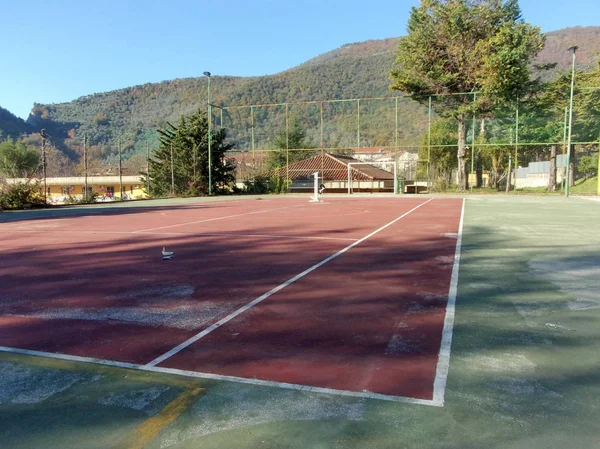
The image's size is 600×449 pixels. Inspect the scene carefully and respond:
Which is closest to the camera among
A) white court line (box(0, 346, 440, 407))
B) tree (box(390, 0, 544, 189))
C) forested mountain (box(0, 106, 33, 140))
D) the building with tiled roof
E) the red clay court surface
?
white court line (box(0, 346, 440, 407))

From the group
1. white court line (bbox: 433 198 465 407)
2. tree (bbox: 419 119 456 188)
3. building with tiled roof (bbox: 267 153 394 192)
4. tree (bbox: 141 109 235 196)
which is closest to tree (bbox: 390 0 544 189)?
tree (bbox: 419 119 456 188)

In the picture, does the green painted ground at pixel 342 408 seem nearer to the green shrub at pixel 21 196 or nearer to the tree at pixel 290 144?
the green shrub at pixel 21 196

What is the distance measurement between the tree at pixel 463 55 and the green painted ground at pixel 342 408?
3738 cm

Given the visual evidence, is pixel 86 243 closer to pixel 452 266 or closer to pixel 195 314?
pixel 195 314

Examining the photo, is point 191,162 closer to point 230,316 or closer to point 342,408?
point 230,316

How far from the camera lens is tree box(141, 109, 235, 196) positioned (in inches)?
1515

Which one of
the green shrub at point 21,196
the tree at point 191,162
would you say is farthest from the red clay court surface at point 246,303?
the tree at point 191,162

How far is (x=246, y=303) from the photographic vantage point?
5.70 meters

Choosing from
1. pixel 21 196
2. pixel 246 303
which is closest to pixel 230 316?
pixel 246 303

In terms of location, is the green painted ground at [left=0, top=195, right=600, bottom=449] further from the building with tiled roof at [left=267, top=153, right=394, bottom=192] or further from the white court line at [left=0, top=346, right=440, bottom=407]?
the building with tiled roof at [left=267, top=153, right=394, bottom=192]

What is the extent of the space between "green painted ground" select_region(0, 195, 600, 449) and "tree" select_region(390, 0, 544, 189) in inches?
1471

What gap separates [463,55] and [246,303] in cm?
4094

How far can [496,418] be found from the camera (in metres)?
3.01

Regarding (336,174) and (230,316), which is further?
(336,174)
